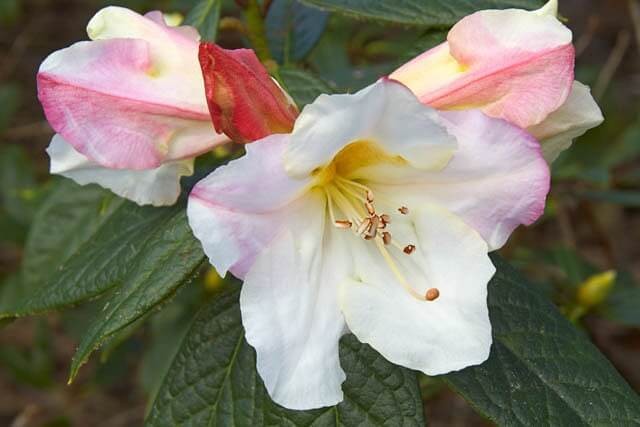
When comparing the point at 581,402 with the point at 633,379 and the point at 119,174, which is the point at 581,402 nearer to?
the point at 119,174

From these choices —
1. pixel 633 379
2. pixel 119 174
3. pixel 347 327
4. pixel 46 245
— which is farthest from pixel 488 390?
pixel 633 379

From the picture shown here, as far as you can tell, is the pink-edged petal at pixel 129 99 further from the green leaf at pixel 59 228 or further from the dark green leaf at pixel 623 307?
the dark green leaf at pixel 623 307

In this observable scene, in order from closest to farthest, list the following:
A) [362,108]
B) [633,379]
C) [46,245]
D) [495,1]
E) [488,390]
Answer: [362,108], [488,390], [495,1], [46,245], [633,379]

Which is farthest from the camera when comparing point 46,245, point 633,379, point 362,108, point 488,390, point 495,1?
point 633,379

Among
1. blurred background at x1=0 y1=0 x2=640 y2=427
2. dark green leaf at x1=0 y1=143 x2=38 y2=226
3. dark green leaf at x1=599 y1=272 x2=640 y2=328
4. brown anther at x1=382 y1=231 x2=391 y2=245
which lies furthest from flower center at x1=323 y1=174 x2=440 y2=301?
dark green leaf at x1=0 y1=143 x2=38 y2=226

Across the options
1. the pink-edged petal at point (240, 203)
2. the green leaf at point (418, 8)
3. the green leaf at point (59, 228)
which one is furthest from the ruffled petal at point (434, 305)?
the green leaf at point (59, 228)

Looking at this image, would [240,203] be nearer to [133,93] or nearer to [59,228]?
[133,93]
